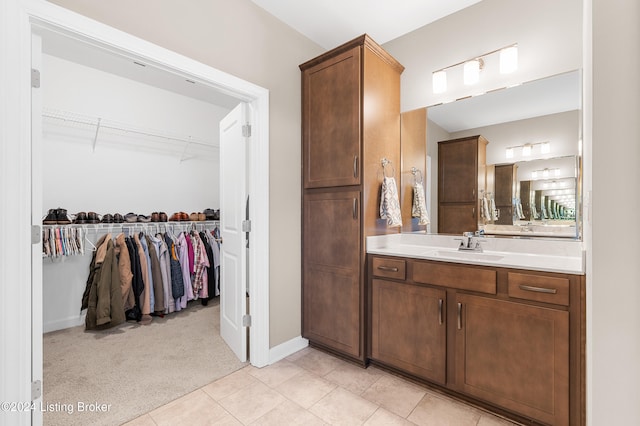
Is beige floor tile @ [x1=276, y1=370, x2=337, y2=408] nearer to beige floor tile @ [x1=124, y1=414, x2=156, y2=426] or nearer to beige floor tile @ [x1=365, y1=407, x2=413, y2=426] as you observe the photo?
beige floor tile @ [x1=365, y1=407, x2=413, y2=426]

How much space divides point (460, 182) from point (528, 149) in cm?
51

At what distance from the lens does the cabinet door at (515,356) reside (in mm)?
1442

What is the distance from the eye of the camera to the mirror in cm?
190

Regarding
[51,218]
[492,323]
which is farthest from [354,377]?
[51,218]

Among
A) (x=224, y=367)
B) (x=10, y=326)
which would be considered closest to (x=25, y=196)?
(x=10, y=326)

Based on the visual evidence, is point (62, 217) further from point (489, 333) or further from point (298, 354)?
point (489, 333)

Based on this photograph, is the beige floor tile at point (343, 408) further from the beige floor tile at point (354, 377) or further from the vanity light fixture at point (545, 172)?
the vanity light fixture at point (545, 172)

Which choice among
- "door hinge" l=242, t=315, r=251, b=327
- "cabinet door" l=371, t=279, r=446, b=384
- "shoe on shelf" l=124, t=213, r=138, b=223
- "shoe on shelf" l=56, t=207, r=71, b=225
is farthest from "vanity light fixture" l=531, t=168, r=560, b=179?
"shoe on shelf" l=56, t=207, r=71, b=225

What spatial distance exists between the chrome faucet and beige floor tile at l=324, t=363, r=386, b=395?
1155 mm

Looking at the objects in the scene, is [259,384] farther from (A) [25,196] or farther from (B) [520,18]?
(B) [520,18]

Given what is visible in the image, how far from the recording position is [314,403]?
1788 mm

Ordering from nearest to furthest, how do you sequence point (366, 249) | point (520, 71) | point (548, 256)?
point (548, 256) < point (520, 71) < point (366, 249)

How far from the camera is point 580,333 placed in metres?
1.39

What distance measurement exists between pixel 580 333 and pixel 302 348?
1.95 meters
